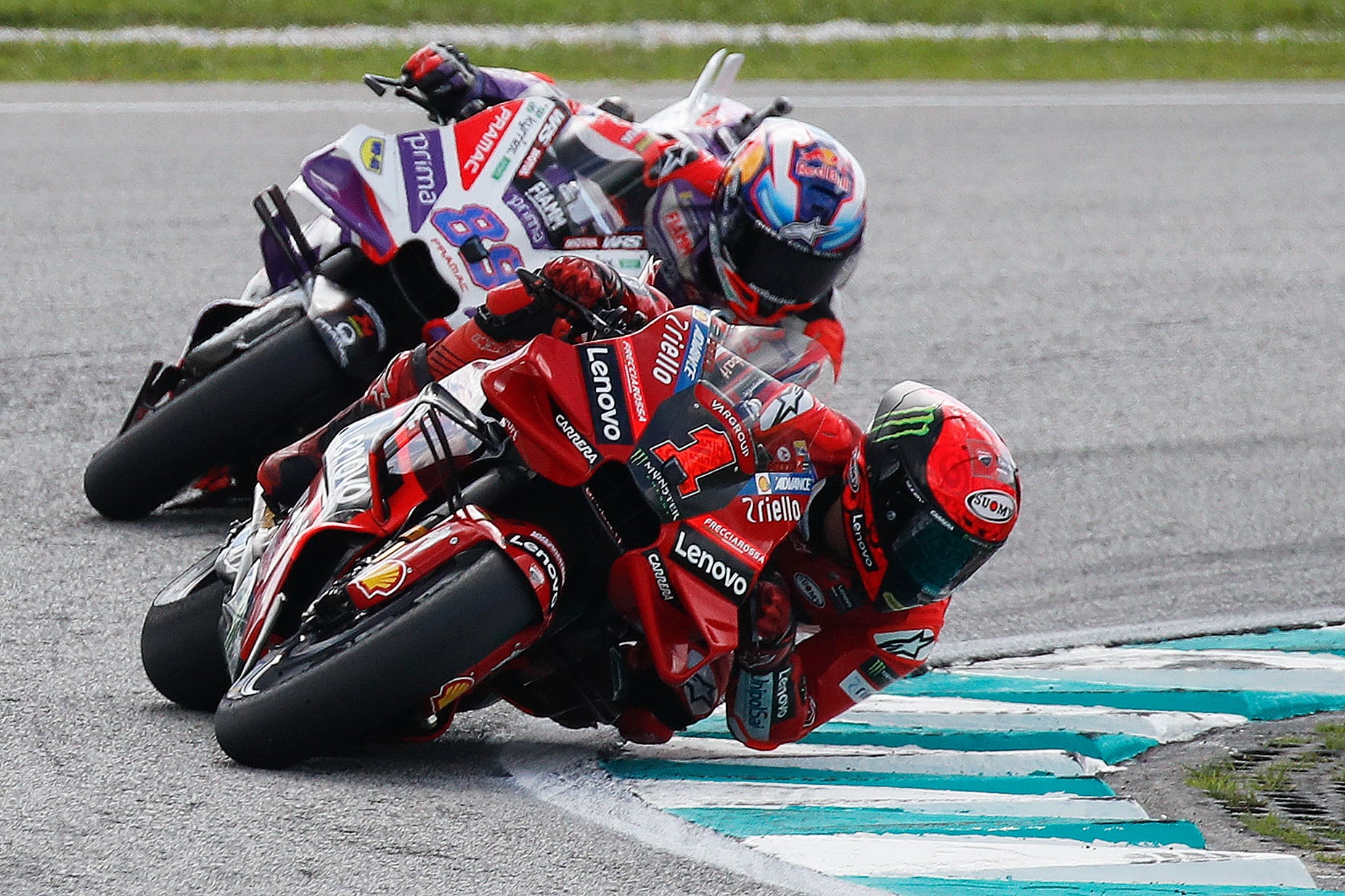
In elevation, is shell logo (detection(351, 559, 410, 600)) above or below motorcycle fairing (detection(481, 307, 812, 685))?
below

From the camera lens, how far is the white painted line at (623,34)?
1364cm

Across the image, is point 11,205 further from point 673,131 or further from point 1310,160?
point 1310,160

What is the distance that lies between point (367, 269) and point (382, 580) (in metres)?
2.30

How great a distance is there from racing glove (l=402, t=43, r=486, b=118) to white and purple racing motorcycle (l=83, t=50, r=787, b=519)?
0.45 meters

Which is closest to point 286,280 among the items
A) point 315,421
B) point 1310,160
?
point 315,421

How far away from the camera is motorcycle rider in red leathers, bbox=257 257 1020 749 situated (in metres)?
4.32

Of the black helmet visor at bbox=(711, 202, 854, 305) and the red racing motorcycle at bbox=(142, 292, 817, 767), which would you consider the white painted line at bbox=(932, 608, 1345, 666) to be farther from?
the red racing motorcycle at bbox=(142, 292, 817, 767)

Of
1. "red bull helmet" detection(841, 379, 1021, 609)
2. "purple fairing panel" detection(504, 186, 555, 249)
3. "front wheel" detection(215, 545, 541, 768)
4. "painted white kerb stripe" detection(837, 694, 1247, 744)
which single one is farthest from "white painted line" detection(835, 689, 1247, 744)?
"purple fairing panel" detection(504, 186, 555, 249)

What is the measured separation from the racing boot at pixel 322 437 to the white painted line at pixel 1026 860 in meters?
1.48

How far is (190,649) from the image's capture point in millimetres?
4559

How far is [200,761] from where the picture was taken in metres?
4.12

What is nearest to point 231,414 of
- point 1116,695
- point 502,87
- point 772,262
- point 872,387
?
point 502,87

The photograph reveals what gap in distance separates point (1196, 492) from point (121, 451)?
396cm

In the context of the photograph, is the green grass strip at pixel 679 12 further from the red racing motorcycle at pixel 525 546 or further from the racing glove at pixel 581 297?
the red racing motorcycle at pixel 525 546
